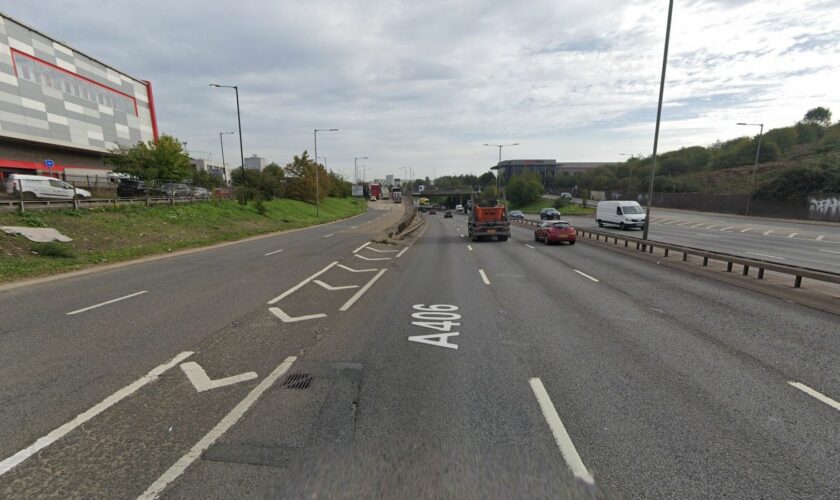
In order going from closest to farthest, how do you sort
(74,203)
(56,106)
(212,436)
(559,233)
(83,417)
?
1. (212,436)
2. (83,417)
3. (74,203)
4. (559,233)
5. (56,106)

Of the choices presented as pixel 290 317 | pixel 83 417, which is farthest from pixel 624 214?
pixel 83 417

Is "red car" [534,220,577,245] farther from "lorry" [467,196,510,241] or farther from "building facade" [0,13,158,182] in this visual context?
"building facade" [0,13,158,182]

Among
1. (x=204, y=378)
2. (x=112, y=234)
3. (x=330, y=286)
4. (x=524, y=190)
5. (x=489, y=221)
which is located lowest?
(x=330, y=286)

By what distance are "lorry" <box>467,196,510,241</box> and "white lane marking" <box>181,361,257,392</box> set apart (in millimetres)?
21986

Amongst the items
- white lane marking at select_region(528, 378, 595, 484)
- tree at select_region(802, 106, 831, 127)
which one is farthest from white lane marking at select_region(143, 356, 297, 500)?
tree at select_region(802, 106, 831, 127)

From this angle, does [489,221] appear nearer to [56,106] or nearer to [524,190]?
[56,106]

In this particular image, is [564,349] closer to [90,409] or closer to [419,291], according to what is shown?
[419,291]

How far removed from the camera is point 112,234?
19.5 m

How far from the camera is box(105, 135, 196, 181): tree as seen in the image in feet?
116

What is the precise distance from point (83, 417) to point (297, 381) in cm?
222

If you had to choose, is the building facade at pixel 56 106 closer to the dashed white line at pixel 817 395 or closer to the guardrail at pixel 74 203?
the guardrail at pixel 74 203

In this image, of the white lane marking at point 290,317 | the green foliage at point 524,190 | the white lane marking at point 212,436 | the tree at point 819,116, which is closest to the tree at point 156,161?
the white lane marking at point 290,317

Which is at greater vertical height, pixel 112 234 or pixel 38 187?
pixel 38 187

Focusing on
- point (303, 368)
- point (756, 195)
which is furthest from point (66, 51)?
point (756, 195)
